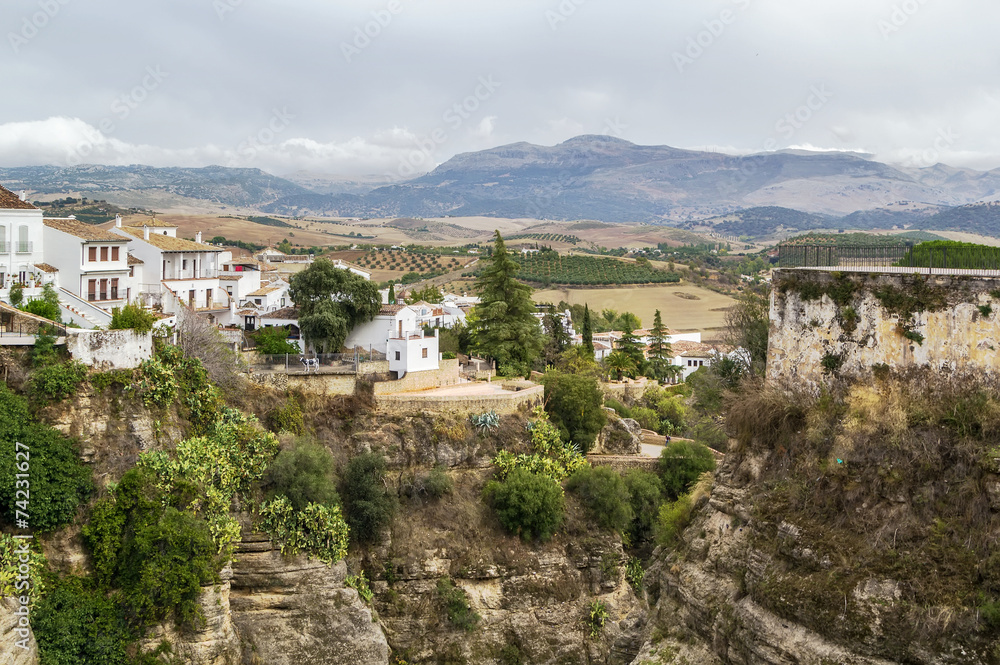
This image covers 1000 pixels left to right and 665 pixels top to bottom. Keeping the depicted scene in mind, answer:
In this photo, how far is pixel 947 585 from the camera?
13266 millimetres

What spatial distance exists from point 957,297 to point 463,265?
102 m

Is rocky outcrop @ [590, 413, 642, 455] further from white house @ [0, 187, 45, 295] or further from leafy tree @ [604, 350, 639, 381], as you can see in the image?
white house @ [0, 187, 45, 295]

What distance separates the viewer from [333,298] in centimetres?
3838

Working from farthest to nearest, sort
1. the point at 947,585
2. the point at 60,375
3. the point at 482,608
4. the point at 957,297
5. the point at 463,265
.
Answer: the point at 463,265
the point at 482,608
the point at 60,375
the point at 957,297
the point at 947,585

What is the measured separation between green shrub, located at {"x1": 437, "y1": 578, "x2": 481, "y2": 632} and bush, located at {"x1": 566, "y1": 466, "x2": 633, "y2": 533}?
5790 millimetres

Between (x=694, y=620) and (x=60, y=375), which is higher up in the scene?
(x=60, y=375)

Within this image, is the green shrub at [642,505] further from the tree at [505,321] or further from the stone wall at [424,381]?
the tree at [505,321]

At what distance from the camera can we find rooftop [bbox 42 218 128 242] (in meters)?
33.2

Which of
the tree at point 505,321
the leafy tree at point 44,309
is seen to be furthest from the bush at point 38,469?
the tree at point 505,321

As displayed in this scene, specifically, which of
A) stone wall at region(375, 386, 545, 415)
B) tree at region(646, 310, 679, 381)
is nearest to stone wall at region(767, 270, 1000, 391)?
stone wall at region(375, 386, 545, 415)

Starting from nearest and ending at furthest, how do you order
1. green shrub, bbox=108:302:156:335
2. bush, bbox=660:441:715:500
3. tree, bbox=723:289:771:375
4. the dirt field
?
1. tree, bbox=723:289:771:375
2. green shrub, bbox=108:302:156:335
3. bush, bbox=660:441:715:500
4. the dirt field

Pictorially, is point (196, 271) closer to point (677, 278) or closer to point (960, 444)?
point (960, 444)

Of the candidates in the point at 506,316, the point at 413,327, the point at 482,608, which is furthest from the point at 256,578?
the point at 506,316

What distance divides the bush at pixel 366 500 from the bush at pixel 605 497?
23.1ft
